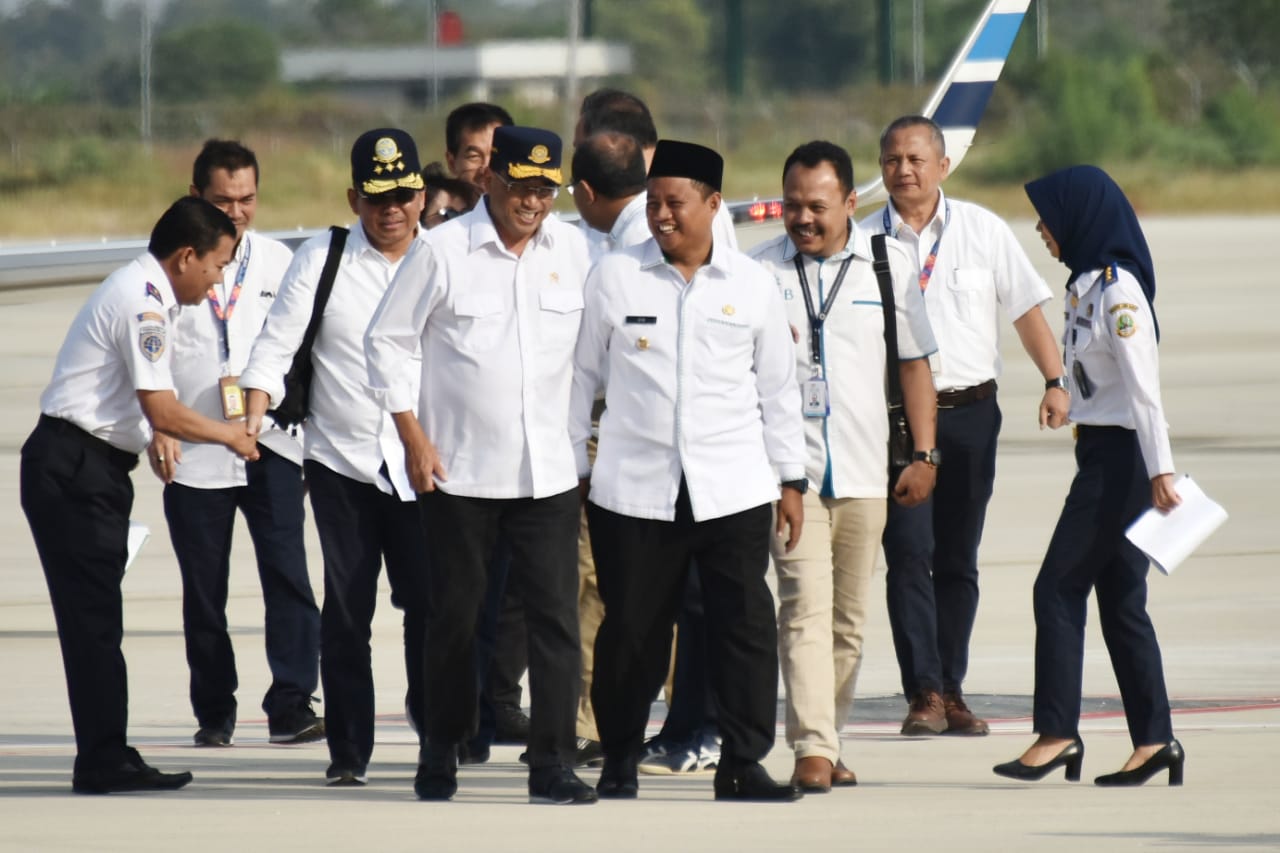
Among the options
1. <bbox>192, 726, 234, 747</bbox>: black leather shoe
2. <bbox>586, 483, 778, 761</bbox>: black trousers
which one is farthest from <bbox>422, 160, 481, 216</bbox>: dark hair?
<bbox>586, 483, 778, 761</bbox>: black trousers

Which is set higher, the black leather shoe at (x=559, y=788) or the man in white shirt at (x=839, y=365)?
the man in white shirt at (x=839, y=365)

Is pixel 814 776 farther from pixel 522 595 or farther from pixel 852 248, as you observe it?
pixel 852 248

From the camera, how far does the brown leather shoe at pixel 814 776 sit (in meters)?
6.67

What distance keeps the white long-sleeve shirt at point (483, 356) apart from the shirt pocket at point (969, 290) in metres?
2.25

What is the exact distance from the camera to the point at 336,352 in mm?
7445

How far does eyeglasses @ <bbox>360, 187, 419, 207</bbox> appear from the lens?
7.33 meters

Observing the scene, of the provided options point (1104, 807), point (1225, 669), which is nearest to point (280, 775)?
point (1104, 807)

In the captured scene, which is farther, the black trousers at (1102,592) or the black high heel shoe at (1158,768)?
the black trousers at (1102,592)

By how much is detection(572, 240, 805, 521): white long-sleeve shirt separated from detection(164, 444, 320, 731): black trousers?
1.92 m

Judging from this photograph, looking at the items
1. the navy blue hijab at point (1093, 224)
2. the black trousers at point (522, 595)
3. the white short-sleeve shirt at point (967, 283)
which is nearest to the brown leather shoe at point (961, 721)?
the white short-sleeve shirt at point (967, 283)

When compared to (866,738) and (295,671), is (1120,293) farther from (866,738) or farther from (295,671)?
(295,671)

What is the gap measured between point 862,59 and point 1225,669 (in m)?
90.1

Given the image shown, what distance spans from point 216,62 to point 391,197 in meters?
69.5

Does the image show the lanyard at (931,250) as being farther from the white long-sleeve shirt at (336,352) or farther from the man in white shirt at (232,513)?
the man in white shirt at (232,513)
